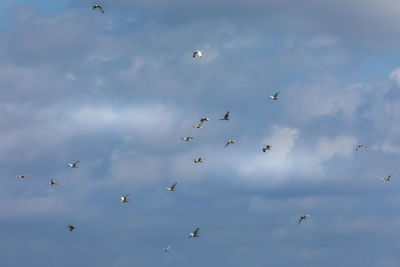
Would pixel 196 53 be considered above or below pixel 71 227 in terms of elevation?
above

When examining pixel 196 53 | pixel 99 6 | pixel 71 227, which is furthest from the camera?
pixel 71 227

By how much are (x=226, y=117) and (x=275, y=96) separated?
51.7ft

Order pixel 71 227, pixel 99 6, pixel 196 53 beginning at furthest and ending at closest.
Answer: pixel 71 227
pixel 196 53
pixel 99 6

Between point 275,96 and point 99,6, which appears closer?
point 99,6

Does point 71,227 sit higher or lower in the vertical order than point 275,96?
lower

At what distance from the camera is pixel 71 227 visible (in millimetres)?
199125

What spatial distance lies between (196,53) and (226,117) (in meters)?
16.8

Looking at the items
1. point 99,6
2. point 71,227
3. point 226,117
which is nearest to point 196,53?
point 226,117

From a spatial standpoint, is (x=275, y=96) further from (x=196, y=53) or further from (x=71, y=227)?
(x=71, y=227)

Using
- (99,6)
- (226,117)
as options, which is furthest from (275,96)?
(99,6)

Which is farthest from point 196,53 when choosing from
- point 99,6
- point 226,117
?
point 99,6

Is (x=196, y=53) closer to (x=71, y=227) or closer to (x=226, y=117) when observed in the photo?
(x=226, y=117)

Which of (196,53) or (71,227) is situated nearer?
(196,53)

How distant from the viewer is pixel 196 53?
18425cm
